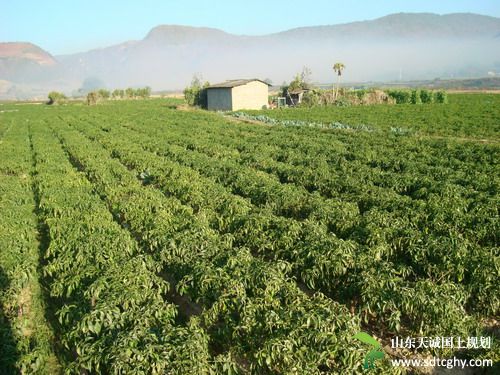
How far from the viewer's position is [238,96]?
2205 inches

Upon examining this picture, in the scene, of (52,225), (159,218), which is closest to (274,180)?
(159,218)

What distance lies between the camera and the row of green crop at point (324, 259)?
23.1 feet

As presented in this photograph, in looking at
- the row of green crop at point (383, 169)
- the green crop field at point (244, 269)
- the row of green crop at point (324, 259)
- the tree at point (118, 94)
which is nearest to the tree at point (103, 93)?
the tree at point (118, 94)

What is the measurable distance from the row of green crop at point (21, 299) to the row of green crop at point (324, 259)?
468 centimetres

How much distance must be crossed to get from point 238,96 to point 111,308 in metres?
51.4

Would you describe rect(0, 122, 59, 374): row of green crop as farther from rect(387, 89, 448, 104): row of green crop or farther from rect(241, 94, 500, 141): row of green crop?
rect(387, 89, 448, 104): row of green crop

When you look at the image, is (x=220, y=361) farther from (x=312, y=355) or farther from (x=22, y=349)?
(x=22, y=349)

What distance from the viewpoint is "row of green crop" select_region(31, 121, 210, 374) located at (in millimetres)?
5570

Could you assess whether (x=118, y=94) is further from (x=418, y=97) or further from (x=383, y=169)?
(x=383, y=169)

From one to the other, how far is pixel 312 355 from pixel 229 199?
758 centimetres

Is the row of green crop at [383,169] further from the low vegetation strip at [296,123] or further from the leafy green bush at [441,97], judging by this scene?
the leafy green bush at [441,97]

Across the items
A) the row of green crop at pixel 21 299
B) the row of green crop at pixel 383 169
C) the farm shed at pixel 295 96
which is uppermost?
the farm shed at pixel 295 96

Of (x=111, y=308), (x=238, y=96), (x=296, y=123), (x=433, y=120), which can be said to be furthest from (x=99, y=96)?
(x=111, y=308)

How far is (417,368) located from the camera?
6.86m
